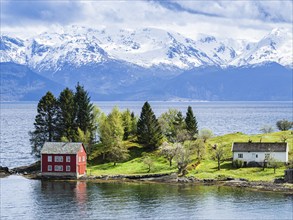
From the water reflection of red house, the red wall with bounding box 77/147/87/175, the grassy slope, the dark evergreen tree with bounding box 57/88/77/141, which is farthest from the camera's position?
the dark evergreen tree with bounding box 57/88/77/141

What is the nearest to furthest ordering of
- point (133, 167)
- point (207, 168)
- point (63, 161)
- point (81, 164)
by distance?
point (207, 168) < point (63, 161) < point (81, 164) < point (133, 167)

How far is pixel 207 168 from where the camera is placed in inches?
4641

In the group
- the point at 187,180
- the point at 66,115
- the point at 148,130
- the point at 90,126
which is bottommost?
the point at 187,180

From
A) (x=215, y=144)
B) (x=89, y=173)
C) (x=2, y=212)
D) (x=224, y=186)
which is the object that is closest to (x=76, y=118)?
(x=89, y=173)

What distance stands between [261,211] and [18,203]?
36681mm

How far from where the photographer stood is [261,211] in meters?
84.4

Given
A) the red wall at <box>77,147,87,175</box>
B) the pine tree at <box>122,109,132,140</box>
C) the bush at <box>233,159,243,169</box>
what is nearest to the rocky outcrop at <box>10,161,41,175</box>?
the red wall at <box>77,147,87,175</box>

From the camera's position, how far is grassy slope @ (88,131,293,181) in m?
112

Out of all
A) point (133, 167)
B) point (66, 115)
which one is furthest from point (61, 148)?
point (66, 115)

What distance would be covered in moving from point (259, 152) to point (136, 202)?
119 feet

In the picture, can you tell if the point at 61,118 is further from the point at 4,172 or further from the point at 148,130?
the point at 148,130

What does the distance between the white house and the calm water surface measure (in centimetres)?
1728

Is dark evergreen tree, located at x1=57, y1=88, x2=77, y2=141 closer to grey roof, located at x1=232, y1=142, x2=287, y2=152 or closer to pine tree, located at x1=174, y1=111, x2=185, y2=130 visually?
pine tree, located at x1=174, y1=111, x2=185, y2=130

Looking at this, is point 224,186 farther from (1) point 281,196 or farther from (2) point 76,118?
(2) point 76,118
